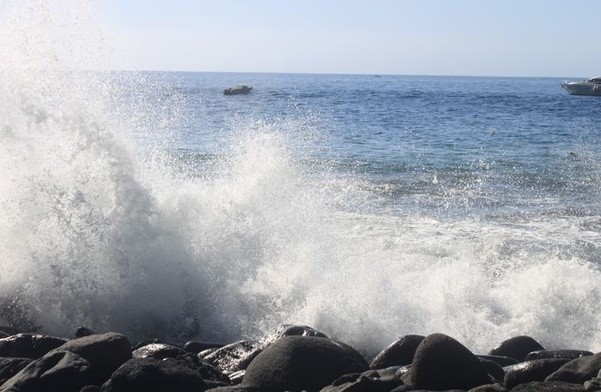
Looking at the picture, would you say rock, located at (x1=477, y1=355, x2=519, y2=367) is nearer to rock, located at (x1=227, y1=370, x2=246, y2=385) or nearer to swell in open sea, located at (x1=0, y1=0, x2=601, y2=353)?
swell in open sea, located at (x1=0, y1=0, x2=601, y2=353)

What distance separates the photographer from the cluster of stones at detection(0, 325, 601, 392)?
16.3ft

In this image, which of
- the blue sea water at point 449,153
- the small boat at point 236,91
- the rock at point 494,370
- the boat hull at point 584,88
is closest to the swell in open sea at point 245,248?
the blue sea water at point 449,153

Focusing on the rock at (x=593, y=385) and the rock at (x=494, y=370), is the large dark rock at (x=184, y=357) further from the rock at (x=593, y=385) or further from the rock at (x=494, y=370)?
the rock at (x=593, y=385)

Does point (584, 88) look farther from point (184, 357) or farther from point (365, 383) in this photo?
point (365, 383)

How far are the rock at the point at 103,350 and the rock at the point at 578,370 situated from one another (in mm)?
2710

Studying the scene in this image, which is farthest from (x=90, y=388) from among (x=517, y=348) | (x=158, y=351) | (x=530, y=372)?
(x=517, y=348)

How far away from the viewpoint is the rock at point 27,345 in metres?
5.93

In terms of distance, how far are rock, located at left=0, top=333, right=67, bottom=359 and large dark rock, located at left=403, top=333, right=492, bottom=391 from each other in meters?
2.59

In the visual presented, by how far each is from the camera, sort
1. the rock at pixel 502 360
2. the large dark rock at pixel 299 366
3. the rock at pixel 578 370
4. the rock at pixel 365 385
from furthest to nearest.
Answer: the rock at pixel 502 360 < the large dark rock at pixel 299 366 < the rock at pixel 578 370 < the rock at pixel 365 385

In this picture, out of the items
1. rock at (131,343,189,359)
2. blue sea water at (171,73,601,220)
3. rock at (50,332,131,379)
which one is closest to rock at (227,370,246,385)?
rock at (131,343,189,359)

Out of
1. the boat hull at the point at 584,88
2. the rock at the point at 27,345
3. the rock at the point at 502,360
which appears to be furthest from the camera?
the boat hull at the point at 584,88

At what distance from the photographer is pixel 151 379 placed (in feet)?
16.2

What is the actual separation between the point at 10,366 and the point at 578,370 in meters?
3.65

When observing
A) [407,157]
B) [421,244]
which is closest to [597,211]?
[421,244]
